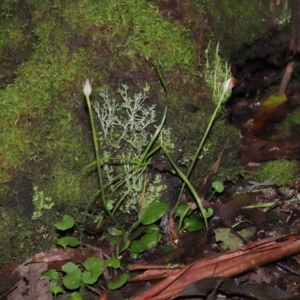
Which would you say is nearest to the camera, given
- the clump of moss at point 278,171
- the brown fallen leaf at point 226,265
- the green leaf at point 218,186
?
the brown fallen leaf at point 226,265

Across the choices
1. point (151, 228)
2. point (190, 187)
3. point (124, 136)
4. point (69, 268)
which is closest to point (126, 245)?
point (151, 228)

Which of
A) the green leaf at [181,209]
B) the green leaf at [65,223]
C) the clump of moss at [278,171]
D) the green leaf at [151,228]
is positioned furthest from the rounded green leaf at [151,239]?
the clump of moss at [278,171]

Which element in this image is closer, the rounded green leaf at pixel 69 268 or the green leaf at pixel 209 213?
the rounded green leaf at pixel 69 268

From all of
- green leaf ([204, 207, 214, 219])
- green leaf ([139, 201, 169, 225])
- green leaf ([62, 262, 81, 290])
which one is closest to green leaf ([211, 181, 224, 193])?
green leaf ([204, 207, 214, 219])

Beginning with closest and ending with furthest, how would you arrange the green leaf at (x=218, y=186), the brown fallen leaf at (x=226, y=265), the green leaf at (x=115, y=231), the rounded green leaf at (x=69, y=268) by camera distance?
the brown fallen leaf at (x=226, y=265), the rounded green leaf at (x=69, y=268), the green leaf at (x=115, y=231), the green leaf at (x=218, y=186)

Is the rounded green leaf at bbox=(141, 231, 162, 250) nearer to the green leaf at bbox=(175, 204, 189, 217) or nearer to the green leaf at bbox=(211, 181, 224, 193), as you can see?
the green leaf at bbox=(175, 204, 189, 217)

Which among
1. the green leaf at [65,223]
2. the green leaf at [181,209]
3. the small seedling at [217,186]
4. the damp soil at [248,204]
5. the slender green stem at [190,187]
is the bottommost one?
the damp soil at [248,204]

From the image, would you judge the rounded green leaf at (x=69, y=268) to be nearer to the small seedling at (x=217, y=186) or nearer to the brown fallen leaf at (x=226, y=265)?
the brown fallen leaf at (x=226, y=265)
